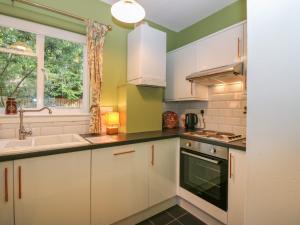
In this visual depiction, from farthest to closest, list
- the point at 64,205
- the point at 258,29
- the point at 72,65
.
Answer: the point at 72,65 → the point at 64,205 → the point at 258,29

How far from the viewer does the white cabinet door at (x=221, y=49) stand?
170 cm

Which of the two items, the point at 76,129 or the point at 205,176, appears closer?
the point at 205,176

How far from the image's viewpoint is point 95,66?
6.20 feet

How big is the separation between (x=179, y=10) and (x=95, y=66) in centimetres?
137

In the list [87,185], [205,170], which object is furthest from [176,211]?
[87,185]

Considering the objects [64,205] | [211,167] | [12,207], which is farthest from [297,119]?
[12,207]

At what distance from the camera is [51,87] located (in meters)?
1.84

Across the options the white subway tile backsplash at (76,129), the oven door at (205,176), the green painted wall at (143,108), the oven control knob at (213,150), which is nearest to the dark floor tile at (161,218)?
the oven door at (205,176)

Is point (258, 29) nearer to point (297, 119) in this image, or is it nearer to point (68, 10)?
point (297, 119)

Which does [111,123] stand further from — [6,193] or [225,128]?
[225,128]

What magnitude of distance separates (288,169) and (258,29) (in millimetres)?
729

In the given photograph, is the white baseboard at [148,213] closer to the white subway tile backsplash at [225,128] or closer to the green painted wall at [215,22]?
the white subway tile backsplash at [225,128]

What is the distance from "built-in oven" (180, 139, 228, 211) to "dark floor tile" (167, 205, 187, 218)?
286mm

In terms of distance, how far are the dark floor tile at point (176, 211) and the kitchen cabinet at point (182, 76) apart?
1.34 metres
